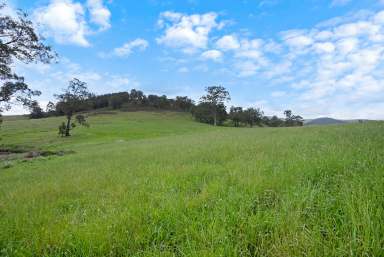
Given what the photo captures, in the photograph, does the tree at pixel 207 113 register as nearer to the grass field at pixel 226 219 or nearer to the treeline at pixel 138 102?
the treeline at pixel 138 102

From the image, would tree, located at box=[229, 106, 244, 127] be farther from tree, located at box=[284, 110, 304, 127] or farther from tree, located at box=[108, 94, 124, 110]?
tree, located at box=[108, 94, 124, 110]

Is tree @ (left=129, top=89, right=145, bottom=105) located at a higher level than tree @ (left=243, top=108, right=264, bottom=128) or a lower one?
higher

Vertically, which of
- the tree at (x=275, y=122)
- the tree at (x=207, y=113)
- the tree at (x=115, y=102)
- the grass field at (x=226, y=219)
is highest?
the tree at (x=115, y=102)

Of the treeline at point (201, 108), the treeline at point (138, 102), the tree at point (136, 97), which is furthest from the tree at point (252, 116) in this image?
the tree at point (136, 97)

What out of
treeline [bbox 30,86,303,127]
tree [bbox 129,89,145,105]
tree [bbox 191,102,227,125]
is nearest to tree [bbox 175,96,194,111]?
treeline [bbox 30,86,303,127]

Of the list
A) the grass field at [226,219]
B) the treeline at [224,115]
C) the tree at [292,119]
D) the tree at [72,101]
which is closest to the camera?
the grass field at [226,219]

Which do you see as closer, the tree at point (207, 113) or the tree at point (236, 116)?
the tree at point (207, 113)

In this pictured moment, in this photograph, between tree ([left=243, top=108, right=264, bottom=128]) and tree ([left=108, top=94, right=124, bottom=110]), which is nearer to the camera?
tree ([left=243, top=108, right=264, bottom=128])

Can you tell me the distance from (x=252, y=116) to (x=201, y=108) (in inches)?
1002

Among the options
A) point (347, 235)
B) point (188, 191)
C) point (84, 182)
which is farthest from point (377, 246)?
point (84, 182)

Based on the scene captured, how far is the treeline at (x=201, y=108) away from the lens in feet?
359

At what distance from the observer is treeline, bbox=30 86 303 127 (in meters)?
110

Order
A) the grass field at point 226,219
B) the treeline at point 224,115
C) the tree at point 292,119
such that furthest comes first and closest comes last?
the tree at point 292,119 < the treeline at point 224,115 < the grass field at point 226,219

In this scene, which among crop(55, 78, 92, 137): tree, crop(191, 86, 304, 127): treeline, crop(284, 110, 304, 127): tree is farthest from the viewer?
crop(284, 110, 304, 127): tree
